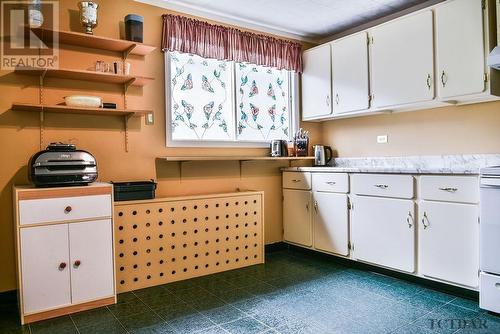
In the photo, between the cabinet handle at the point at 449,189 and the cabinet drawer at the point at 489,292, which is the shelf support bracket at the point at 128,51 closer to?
the cabinet handle at the point at 449,189

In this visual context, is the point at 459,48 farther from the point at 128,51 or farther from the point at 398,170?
the point at 128,51

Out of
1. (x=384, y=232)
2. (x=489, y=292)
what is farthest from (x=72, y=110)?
(x=489, y=292)

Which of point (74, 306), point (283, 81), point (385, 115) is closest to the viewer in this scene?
point (74, 306)

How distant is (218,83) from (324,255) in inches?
83.4

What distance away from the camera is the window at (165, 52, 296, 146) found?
3.51m

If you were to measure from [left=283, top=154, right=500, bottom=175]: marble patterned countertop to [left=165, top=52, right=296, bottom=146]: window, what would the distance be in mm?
615

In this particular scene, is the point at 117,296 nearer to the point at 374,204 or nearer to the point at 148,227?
the point at 148,227

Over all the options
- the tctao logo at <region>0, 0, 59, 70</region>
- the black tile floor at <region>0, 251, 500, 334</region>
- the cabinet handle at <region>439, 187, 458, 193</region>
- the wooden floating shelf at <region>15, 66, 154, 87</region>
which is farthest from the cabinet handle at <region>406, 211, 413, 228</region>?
the tctao logo at <region>0, 0, 59, 70</region>

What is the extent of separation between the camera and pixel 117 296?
2814 millimetres

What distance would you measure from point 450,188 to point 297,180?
5.27 ft

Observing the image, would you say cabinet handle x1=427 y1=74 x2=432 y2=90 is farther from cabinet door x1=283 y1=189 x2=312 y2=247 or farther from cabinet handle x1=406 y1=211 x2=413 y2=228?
cabinet door x1=283 y1=189 x2=312 y2=247

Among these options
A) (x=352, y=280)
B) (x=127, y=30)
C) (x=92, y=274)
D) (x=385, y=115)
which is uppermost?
(x=127, y=30)

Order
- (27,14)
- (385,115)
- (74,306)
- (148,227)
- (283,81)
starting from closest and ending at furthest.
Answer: (74,306) < (27,14) < (148,227) < (385,115) < (283,81)

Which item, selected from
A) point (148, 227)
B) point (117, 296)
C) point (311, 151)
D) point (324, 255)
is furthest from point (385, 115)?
point (117, 296)
